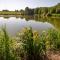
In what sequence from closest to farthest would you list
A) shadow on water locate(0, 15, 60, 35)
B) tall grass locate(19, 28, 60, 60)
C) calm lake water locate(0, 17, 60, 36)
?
tall grass locate(19, 28, 60, 60) → calm lake water locate(0, 17, 60, 36) → shadow on water locate(0, 15, 60, 35)

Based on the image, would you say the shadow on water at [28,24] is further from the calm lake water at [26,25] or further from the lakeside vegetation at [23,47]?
the lakeside vegetation at [23,47]

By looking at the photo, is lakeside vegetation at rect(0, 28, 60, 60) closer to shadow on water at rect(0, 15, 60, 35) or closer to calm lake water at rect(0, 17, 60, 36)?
calm lake water at rect(0, 17, 60, 36)

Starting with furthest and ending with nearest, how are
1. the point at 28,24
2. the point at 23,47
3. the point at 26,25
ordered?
the point at 28,24, the point at 26,25, the point at 23,47

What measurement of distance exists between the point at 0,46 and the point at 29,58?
125cm

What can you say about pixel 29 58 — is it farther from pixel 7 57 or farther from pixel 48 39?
pixel 48 39

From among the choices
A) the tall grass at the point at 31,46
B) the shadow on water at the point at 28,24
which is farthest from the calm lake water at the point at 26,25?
the tall grass at the point at 31,46

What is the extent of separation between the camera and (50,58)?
611cm

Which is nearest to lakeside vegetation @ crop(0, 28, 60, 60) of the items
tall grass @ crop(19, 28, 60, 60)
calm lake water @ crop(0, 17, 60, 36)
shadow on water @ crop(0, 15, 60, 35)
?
tall grass @ crop(19, 28, 60, 60)

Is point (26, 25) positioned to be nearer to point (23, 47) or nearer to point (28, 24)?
point (28, 24)

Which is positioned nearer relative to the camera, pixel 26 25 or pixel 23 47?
pixel 23 47

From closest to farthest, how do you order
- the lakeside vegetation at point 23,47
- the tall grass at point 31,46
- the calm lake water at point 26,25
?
the lakeside vegetation at point 23,47, the tall grass at point 31,46, the calm lake water at point 26,25

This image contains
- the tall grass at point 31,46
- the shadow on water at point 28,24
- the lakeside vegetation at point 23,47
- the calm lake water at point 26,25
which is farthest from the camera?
the shadow on water at point 28,24

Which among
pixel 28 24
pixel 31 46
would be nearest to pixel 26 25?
pixel 28 24

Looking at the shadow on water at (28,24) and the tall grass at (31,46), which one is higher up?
the tall grass at (31,46)
